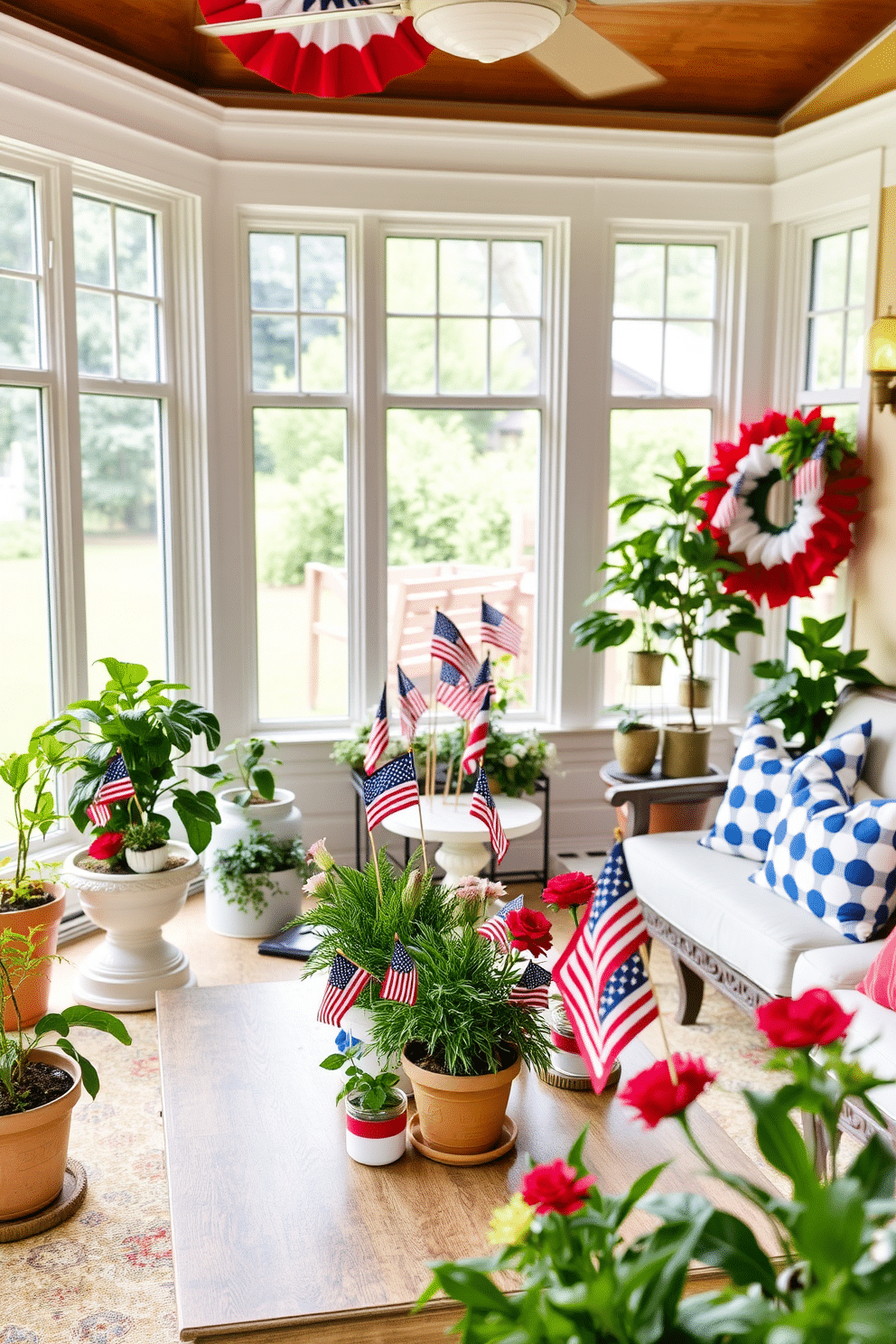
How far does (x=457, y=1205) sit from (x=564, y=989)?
1.36ft

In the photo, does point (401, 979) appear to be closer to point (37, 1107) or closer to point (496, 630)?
point (37, 1107)

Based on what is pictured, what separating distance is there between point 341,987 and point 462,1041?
299 mm

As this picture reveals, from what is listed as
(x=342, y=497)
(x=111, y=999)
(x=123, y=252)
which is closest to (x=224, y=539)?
(x=342, y=497)

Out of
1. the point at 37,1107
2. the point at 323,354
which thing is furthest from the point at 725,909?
the point at 323,354

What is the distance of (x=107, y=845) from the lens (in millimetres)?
3713

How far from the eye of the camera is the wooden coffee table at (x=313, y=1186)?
1.77 m

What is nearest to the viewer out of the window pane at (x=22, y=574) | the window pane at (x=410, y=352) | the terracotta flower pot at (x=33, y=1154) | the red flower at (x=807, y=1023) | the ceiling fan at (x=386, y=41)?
the red flower at (x=807, y=1023)

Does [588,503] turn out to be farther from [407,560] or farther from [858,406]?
[858,406]

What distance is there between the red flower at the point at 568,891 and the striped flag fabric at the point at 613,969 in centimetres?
36

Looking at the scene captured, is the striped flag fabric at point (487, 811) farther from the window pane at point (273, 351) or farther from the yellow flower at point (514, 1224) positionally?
the window pane at point (273, 351)

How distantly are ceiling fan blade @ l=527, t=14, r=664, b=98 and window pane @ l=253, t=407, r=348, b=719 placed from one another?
2312 mm

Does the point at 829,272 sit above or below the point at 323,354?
above

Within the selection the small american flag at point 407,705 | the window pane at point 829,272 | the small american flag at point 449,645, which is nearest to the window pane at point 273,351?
the small american flag at point 449,645

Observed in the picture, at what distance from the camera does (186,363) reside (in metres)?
4.57
